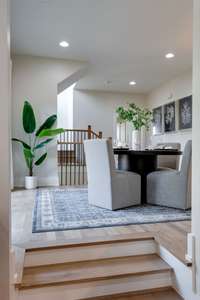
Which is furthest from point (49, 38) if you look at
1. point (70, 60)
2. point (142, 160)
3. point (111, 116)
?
point (111, 116)

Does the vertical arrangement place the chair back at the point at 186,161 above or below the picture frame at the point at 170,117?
below

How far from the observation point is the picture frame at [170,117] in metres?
6.49

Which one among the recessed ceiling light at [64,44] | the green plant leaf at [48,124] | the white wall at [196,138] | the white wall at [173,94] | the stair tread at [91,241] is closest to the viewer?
the white wall at [196,138]

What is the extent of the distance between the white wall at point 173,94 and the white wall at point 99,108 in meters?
0.92

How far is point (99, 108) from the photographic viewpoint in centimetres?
817

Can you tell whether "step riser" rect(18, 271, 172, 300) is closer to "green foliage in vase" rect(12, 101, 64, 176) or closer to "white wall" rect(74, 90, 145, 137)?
"green foliage in vase" rect(12, 101, 64, 176)

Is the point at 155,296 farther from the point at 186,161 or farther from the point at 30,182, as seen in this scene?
the point at 30,182

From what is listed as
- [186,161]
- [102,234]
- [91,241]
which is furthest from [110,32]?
[91,241]

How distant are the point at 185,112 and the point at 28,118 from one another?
3841 millimetres

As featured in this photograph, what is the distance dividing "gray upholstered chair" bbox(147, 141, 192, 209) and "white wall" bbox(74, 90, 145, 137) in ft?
16.3

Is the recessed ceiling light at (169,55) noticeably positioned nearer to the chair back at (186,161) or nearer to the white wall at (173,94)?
the white wall at (173,94)

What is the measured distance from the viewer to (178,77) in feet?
21.0

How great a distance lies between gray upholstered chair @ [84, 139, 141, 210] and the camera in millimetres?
3012

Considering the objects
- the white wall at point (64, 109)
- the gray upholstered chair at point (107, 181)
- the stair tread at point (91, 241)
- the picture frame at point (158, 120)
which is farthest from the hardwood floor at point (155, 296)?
the white wall at point (64, 109)
